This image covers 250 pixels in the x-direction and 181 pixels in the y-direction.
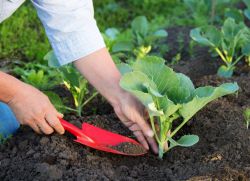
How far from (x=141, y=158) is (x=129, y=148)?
8 cm

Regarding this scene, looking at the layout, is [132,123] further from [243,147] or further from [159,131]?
[243,147]

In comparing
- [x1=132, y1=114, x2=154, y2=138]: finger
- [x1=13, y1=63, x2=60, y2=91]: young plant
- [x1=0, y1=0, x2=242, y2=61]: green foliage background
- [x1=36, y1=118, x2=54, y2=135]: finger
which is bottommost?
[x1=0, y1=0, x2=242, y2=61]: green foliage background

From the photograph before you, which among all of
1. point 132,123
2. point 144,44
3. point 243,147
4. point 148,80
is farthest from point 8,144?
point 144,44

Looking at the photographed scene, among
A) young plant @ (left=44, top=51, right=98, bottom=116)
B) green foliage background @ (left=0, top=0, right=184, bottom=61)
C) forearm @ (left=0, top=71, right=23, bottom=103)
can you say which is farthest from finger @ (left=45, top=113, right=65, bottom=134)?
green foliage background @ (left=0, top=0, right=184, bottom=61)

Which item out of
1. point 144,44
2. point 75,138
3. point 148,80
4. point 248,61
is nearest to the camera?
point 148,80

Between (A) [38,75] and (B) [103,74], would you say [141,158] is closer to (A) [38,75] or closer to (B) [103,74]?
(B) [103,74]

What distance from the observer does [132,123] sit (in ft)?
7.78

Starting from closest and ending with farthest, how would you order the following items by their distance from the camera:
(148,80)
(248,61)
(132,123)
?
(148,80), (132,123), (248,61)

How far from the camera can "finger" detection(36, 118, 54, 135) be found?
2316mm

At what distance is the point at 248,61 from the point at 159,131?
1146 mm

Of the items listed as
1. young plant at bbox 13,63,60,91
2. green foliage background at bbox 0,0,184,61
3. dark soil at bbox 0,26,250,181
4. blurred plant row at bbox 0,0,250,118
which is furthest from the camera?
green foliage background at bbox 0,0,184,61

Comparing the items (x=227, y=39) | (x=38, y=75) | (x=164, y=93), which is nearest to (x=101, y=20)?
(x=38, y=75)

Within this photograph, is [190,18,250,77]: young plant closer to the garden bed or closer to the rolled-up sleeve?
the garden bed

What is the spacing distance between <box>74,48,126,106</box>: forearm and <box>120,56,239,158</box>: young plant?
0.33 ft
